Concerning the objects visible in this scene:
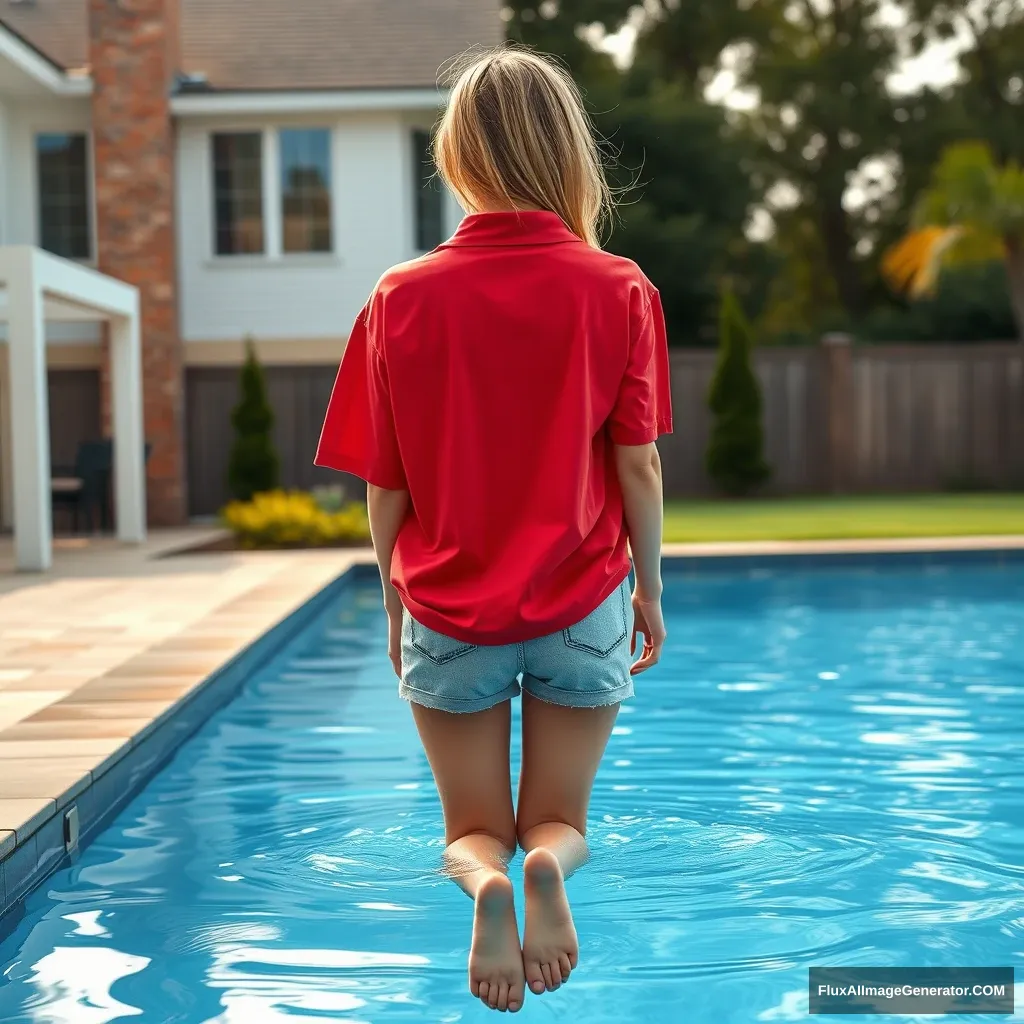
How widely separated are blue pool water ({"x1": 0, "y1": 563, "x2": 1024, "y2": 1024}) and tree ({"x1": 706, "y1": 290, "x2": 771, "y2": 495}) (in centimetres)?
1061

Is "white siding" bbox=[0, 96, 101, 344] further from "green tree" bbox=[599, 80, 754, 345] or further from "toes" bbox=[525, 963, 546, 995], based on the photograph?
"toes" bbox=[525, 963, 546, 995]

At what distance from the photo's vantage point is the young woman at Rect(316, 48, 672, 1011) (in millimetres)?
2266

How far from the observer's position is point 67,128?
1558 cm

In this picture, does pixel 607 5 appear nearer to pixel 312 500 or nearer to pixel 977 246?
pixel 977 246

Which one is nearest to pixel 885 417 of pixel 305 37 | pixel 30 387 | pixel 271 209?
pixel 271 209

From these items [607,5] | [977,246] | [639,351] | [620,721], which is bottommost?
[620,721]

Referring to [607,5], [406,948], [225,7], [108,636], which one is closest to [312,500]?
[108,636]

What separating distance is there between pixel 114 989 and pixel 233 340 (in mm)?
13624

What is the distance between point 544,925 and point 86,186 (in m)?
14.8

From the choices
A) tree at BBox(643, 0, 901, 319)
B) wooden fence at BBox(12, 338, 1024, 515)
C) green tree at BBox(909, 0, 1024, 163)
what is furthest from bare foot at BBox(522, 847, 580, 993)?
green tree at BBox(909, 0, 1024, 163)

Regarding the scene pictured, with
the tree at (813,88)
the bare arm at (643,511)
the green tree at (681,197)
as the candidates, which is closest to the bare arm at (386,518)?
the bare arm at (643,511)

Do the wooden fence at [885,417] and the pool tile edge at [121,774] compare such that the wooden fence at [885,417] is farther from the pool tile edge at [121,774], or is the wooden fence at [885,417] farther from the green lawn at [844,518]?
the pool tile edge at [121,774]

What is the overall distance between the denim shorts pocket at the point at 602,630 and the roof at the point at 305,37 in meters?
14.0

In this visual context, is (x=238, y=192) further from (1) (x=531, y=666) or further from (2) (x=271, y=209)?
(1) (x=531, y=666)
